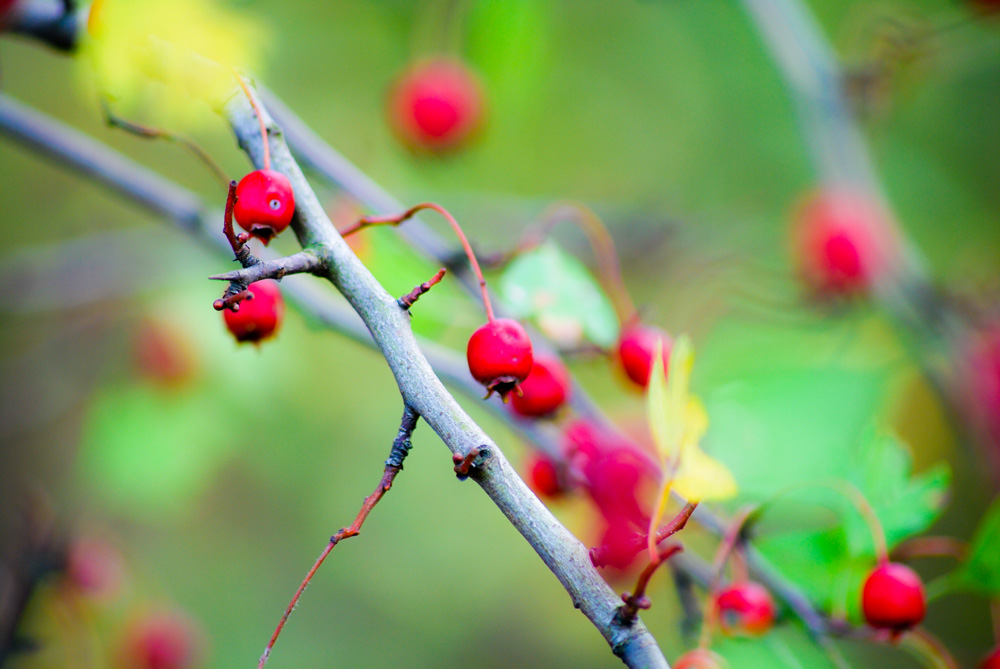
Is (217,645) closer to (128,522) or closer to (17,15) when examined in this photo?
(128,522)

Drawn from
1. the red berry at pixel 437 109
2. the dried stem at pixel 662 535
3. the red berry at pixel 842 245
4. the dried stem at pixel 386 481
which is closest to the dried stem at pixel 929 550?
the dried stem at pixel 662 535

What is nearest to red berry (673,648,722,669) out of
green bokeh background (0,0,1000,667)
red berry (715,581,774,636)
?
red berry (715,581,774,636)

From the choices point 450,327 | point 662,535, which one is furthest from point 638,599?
point 450,327

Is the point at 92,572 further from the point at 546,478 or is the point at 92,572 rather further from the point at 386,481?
the point at 386,481

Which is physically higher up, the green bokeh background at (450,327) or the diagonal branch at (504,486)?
the green bokeh background at (450,327)

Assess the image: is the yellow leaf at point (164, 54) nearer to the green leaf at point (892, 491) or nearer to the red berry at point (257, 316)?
the red berry at point (257, 316)

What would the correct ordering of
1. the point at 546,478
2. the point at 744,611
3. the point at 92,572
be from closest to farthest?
the point at 744,611, the point at 546,478, the point at 92,572
